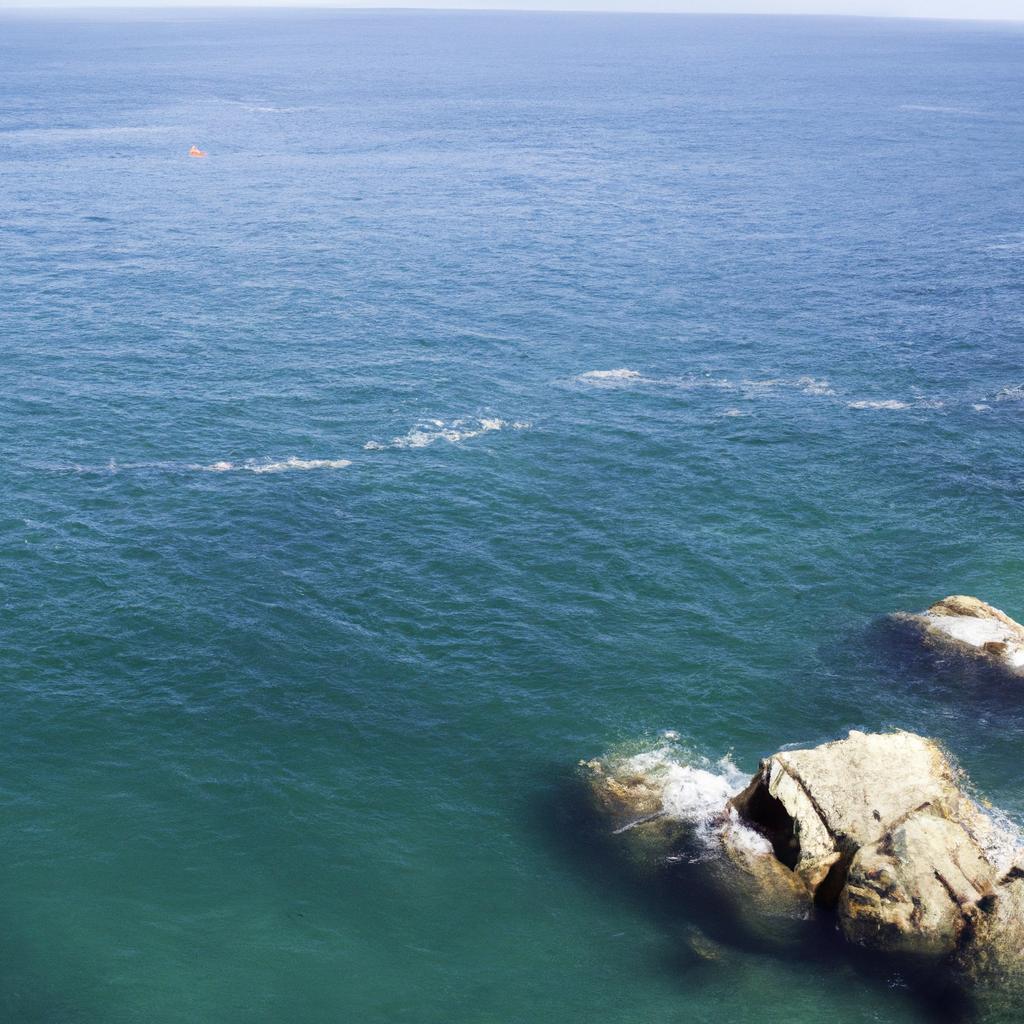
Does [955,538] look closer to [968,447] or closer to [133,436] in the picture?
[968,447]

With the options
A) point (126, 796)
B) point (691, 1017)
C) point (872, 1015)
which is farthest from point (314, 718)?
point (872, 1015)

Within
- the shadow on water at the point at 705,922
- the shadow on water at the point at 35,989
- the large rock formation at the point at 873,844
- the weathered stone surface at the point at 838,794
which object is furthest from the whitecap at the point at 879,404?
the shadow on water at the point at 35,989

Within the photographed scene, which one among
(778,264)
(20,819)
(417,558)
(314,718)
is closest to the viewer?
(20,819)

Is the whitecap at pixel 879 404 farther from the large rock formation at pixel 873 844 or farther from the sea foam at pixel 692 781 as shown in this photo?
the sea foam at pixel 692 781

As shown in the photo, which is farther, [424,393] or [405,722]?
[424,393]

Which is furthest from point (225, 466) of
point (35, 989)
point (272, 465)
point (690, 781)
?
point (35, 989)

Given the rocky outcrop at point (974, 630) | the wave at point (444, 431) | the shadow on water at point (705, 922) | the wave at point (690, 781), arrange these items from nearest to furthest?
the shadow on water at point (705, 922) < the wave at point (690, 781) < the rocky outcrop at point (974, 630) < the wave at point (444, 431)
